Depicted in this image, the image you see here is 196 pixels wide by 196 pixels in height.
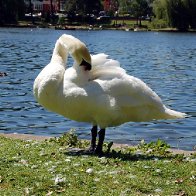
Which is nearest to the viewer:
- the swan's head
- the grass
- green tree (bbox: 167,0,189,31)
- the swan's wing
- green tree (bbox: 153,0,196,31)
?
the grass

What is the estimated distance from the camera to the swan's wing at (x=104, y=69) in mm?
12367

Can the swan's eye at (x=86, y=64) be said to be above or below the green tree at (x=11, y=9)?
above

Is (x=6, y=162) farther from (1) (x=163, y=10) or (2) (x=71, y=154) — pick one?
(1) (x=163, y=10)

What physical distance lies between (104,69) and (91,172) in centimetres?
309

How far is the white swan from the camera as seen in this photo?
11875 mm

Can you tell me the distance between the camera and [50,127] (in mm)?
22469

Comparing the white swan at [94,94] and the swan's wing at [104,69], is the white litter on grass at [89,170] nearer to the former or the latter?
the white swan at [94,94]

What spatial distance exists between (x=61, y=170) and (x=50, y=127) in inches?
482

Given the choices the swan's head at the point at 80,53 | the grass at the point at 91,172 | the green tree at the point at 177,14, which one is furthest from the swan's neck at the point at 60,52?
the green tree at the point at 177,14

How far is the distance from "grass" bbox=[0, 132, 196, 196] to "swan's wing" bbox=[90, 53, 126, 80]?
1.67 meters

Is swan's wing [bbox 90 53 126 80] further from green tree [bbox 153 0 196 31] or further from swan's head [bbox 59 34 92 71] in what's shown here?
green tree [bbox 153 0 196 31]

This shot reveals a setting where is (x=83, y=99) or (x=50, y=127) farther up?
(x=83, y=99)

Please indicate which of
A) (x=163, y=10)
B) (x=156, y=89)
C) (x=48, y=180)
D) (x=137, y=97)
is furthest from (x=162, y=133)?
(x=163, y=10)

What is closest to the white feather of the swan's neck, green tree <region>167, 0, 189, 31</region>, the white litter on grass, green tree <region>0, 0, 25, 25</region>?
the swan's neck
